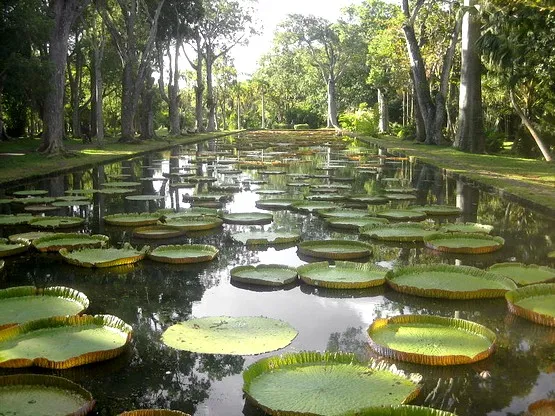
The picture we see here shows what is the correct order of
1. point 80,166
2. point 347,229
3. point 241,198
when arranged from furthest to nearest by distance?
1. point 80,166
2. point 241,198
3. point 347,229

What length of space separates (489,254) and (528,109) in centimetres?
1658

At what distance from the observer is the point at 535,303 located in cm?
471

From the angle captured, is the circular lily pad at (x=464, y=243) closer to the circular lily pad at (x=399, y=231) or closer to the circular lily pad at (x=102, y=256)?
the circular lily pad at (x=399, y=231)

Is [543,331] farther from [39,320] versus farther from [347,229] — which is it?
[347,229]

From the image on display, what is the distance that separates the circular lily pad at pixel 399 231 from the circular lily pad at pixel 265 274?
194 centimetres

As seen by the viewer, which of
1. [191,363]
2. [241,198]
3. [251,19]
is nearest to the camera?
[191,363]

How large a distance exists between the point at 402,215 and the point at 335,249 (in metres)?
2.46

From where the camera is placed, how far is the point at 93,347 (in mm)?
3811

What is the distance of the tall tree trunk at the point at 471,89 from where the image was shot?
1991cm

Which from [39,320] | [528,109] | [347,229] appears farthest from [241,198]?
[528,109]

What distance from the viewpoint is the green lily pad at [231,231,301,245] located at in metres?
7.15

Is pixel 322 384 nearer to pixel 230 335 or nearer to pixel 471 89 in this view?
pixel 230 335

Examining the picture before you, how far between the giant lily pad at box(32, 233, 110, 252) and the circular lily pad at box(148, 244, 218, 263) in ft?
2.34

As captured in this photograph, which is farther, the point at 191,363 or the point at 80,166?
the point at 80,166
